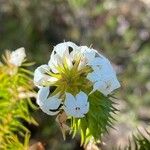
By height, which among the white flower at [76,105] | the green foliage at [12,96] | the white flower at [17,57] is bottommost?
the white flower at [76,105]

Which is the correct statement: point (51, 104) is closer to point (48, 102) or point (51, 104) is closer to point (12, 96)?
point (48, 102)

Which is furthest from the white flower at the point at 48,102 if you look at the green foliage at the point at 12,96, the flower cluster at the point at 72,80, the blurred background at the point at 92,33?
the blurred background at the point at 92,33

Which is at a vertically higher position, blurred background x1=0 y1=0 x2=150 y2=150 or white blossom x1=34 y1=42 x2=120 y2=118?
blurred background x1=0 y1=0 x2=150 y2=150

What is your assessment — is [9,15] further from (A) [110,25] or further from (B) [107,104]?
(B) [107,104]

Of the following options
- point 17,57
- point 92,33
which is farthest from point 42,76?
point 92,33

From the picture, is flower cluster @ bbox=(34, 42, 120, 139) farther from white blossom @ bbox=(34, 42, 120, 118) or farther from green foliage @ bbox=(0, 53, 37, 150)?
green foliage @ bbox=(0, 53, 37, 150)

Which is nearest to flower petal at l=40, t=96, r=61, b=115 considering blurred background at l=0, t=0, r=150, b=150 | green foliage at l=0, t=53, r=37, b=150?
green foliage at l=0, t=53, r=37, b=150

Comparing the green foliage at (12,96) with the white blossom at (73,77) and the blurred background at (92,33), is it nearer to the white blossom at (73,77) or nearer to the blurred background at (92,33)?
the white blossom at (73,77)

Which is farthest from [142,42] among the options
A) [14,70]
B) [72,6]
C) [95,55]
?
[95,55]
